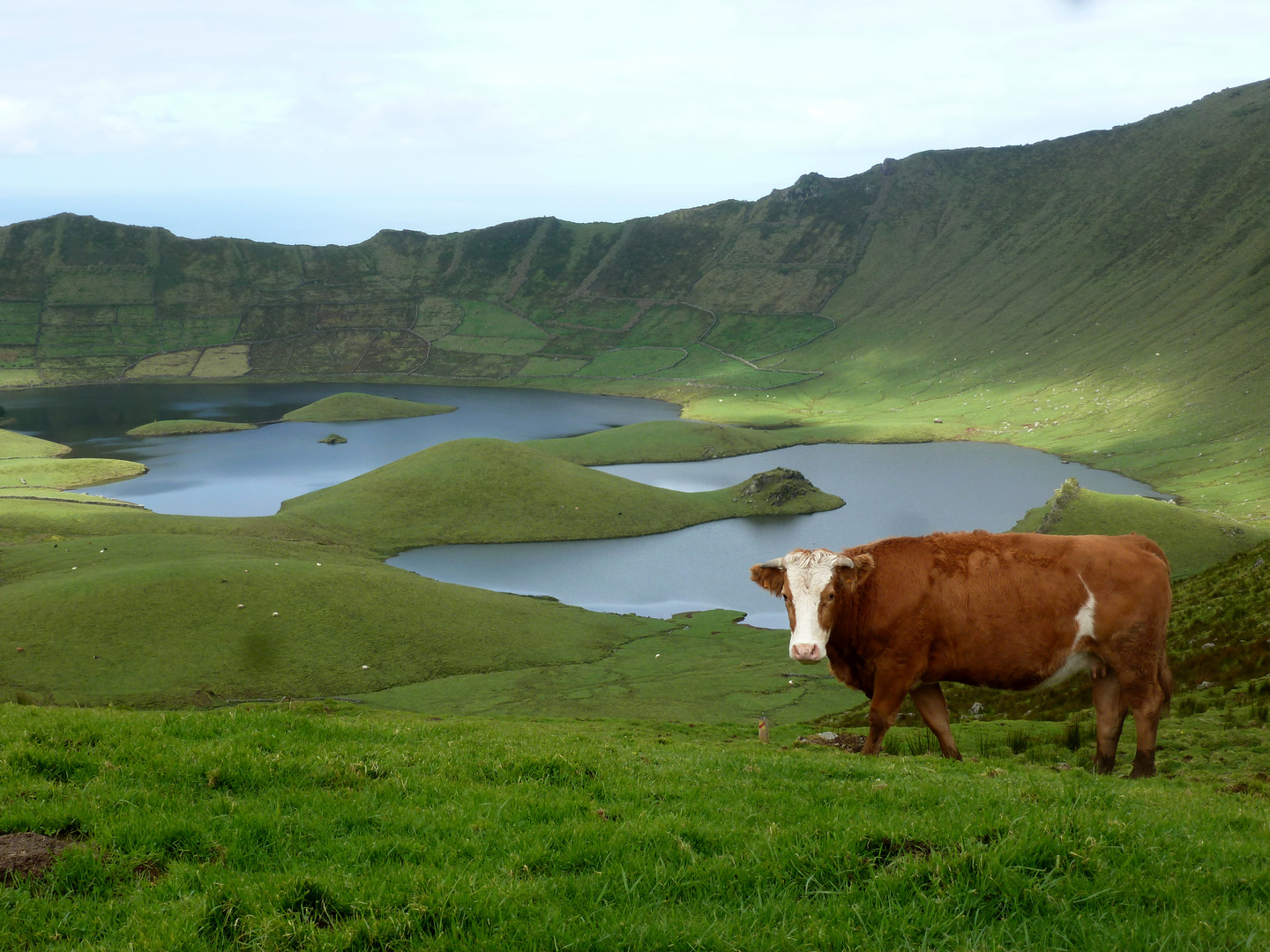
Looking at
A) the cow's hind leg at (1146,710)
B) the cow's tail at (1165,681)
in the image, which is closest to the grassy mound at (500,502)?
the cow's hind leg at (1146,710)

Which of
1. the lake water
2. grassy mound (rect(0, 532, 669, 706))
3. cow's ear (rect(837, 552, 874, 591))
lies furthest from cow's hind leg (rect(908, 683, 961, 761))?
the lake water

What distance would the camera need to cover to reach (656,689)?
168 feet

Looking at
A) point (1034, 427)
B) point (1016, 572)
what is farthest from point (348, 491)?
point (1034, 427)

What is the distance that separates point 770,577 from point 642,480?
4690 inches

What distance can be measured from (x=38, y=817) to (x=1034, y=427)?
580 ft

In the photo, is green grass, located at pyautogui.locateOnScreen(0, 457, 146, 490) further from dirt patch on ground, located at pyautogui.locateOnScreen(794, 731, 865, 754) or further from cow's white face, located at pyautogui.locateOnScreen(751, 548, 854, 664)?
cow's white face, located at pyautogui.locateOnScreen(751, 548, 854, 664)

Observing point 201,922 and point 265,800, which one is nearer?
point 201,922

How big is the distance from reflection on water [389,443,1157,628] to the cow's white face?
154 feet

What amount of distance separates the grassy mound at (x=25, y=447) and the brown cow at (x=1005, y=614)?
16386 centimetres

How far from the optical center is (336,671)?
54.6 m

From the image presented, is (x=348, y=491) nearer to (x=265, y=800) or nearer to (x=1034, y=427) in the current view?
(x=265, y=800)

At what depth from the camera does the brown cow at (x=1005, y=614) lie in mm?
15727

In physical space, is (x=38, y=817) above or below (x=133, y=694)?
above

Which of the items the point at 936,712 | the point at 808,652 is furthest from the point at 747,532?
the point at 808,652
